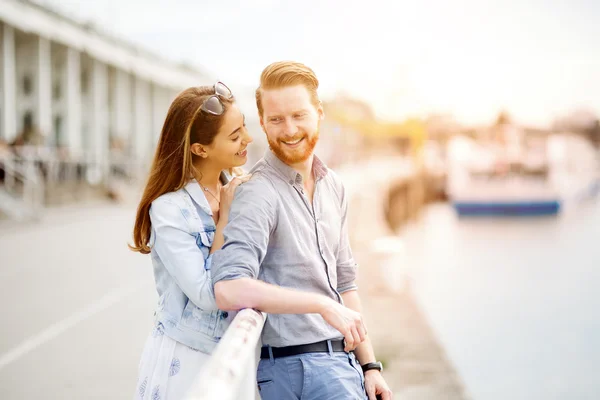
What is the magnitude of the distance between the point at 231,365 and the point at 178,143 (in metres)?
1.12

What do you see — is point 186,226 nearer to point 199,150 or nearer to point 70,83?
point 199,150

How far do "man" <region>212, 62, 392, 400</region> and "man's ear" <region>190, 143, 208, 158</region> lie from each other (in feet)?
0.64

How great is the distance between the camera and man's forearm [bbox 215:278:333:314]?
2141mm

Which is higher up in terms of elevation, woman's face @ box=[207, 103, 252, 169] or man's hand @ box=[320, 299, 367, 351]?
woman's face @ box=[207, 103, 252, 169]

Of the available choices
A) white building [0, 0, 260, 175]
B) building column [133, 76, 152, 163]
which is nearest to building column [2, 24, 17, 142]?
white building [0, 0, 260, 175]

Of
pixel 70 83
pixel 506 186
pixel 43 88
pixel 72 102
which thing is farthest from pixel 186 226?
pixel 506 186

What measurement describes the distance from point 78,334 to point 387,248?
5961mm

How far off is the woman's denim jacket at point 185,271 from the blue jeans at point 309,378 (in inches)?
8.7

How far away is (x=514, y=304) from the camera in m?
24.6

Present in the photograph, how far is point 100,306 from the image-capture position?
8133mm

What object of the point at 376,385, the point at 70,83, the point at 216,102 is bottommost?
the point at 376,385

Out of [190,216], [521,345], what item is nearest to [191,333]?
[190,216]

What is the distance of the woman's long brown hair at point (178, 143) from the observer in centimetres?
248

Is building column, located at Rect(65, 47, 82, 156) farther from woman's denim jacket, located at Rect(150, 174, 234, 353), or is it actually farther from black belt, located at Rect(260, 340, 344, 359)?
black belt, located at Rect(260, 340, 344, 359)
